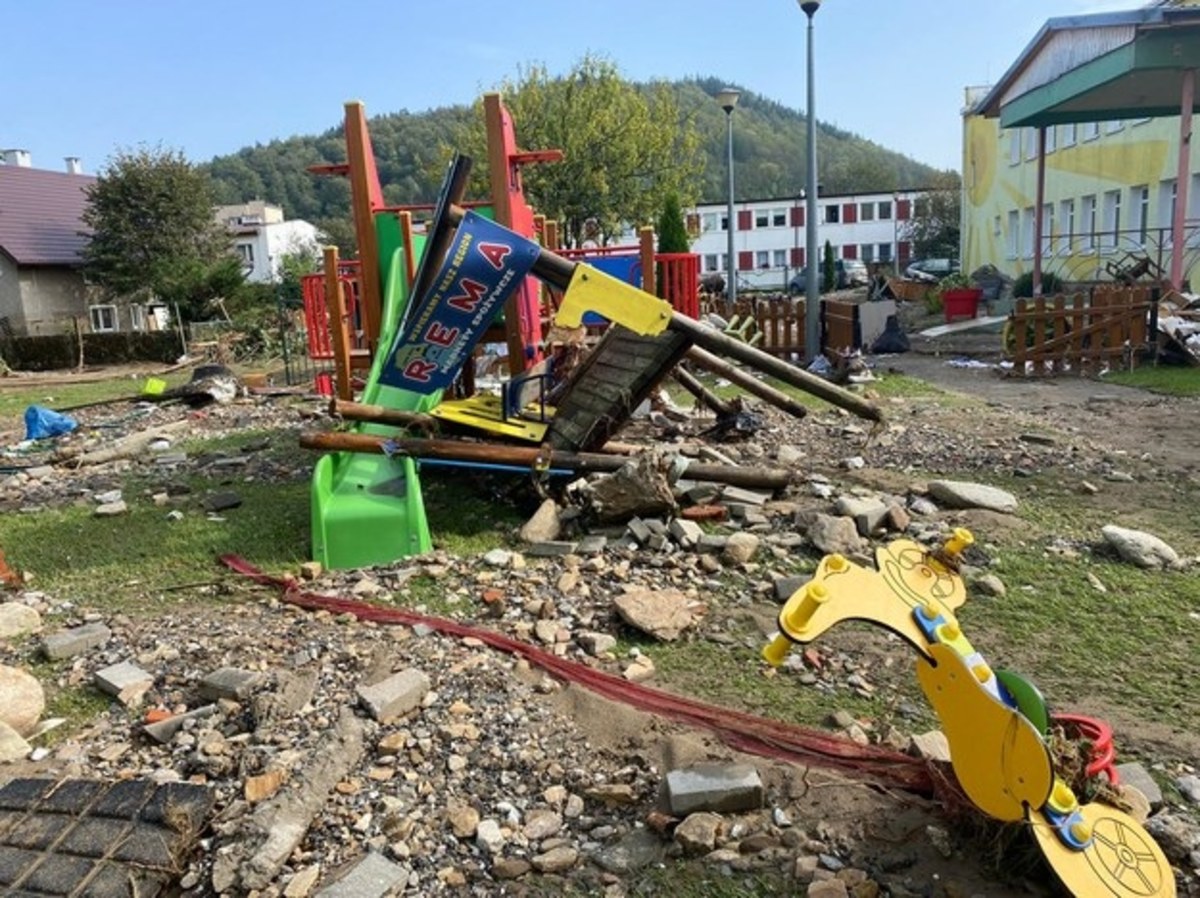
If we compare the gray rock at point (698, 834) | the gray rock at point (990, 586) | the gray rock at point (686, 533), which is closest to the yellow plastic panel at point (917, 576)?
the gray rock at point (698, 834)

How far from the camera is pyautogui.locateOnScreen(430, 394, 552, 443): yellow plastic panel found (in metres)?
6.91

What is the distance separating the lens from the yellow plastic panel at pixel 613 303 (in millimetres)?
6016

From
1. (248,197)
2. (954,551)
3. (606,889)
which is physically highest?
(248,197)

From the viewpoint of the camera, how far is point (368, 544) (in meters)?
5.96

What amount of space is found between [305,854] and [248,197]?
315 ft

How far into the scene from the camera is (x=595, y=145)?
30.9 m

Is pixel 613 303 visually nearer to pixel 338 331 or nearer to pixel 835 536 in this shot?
pixel 835 536

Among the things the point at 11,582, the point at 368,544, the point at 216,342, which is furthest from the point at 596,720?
the point at 216,342

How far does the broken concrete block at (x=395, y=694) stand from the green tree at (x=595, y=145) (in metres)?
27.7

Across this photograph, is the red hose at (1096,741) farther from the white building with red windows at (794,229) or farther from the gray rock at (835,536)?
the white building with red windows at (794,229)

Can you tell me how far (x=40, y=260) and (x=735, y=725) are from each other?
1384 inches

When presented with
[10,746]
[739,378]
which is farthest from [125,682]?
[739,378]

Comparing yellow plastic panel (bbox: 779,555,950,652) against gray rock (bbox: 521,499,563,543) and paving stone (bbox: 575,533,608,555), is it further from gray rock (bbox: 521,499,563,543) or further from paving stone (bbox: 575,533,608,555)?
gray rock (bbox: 521,499,563,543)

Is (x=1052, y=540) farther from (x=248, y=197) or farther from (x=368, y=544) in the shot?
(x=248, y=197)
